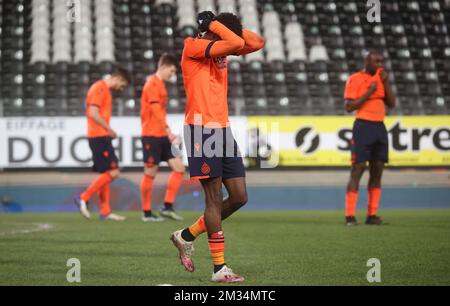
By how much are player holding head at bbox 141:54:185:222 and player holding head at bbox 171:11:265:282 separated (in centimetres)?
453

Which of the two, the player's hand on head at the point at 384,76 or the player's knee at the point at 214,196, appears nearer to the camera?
the player's knee at the point at 214,196

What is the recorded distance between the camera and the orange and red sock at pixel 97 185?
31.2ft

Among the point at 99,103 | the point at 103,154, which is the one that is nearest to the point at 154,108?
the point at 99,103

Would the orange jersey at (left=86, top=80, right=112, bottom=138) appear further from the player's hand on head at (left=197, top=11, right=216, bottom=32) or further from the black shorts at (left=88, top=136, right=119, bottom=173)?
the player's hand on head at (left=197, top=11, right=216, bottom=32)

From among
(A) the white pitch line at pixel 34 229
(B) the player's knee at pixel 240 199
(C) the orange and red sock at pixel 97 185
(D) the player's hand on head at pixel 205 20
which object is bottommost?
(A) the white pitch line at pixel 34 229

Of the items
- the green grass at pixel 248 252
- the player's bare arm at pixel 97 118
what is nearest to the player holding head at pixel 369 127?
the green grass at pixel 248 252

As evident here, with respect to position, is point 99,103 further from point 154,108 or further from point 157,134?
point 157,134

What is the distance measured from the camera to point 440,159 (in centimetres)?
1346

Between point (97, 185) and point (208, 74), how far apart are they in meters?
4.97

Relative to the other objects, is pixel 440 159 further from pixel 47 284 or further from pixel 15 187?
pixel 47 284

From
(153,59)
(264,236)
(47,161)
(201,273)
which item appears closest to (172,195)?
(264,236)

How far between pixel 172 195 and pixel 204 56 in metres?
5.15

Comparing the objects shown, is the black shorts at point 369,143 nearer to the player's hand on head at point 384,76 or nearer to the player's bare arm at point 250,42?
the player's hand on head at point 384,76

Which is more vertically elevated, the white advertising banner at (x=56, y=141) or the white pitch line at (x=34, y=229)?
the white advertising banner at (x=56, y=141)
